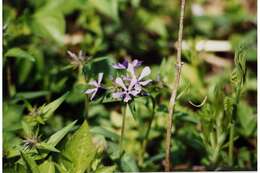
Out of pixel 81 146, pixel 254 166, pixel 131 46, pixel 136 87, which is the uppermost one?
pixel 131 46

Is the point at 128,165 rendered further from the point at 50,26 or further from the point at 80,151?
the point at 50,26

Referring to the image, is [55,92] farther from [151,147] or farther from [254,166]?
[254,166]

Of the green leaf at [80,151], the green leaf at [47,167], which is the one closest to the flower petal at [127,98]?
the green leaf at [80,151]

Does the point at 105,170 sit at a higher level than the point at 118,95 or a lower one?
lower

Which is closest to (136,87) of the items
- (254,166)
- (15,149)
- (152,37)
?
(15,149)

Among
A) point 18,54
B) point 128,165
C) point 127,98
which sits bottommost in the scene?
point 128,165

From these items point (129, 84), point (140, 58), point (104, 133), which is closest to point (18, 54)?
point (104, 133)

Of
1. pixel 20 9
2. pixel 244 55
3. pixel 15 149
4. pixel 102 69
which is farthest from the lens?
pixel 20 9
